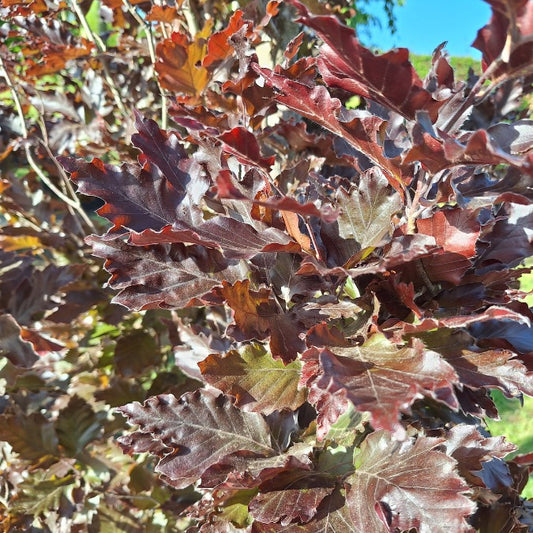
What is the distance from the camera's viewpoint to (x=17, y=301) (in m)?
1.60

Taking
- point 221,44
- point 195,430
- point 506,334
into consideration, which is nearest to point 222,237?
point 195,430

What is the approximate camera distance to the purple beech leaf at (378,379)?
1.74 ft

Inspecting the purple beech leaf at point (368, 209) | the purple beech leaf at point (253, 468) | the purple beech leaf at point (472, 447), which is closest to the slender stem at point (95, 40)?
the purple beech leaf at point (368, 209)

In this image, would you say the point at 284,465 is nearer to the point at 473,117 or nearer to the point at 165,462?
the point at 165,462

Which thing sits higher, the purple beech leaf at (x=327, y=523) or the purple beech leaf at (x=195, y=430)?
the purple beech leaf at (x=195, y=430)

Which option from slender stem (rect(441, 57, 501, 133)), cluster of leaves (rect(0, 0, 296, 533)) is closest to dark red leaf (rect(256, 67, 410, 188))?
slender stem (rect(441, 57, 501, 133))

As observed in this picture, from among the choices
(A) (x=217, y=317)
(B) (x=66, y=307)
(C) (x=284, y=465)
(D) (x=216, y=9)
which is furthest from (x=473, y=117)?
(C) (x=284, y=465)

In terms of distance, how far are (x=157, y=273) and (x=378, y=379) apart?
377 mm

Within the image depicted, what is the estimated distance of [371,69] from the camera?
1.81 feet

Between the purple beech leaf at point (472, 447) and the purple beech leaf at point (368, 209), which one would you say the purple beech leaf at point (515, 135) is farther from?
the purple beech leaf at point (472, 447)

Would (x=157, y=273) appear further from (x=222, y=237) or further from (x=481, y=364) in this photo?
(x=481, y=364)

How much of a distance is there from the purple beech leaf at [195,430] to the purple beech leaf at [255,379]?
110 mm

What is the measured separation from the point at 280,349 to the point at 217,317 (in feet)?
2.45

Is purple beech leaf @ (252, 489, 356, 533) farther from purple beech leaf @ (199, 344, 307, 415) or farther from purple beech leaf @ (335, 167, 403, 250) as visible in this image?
purple beech leaf @ (335, 167, 403, 250)
